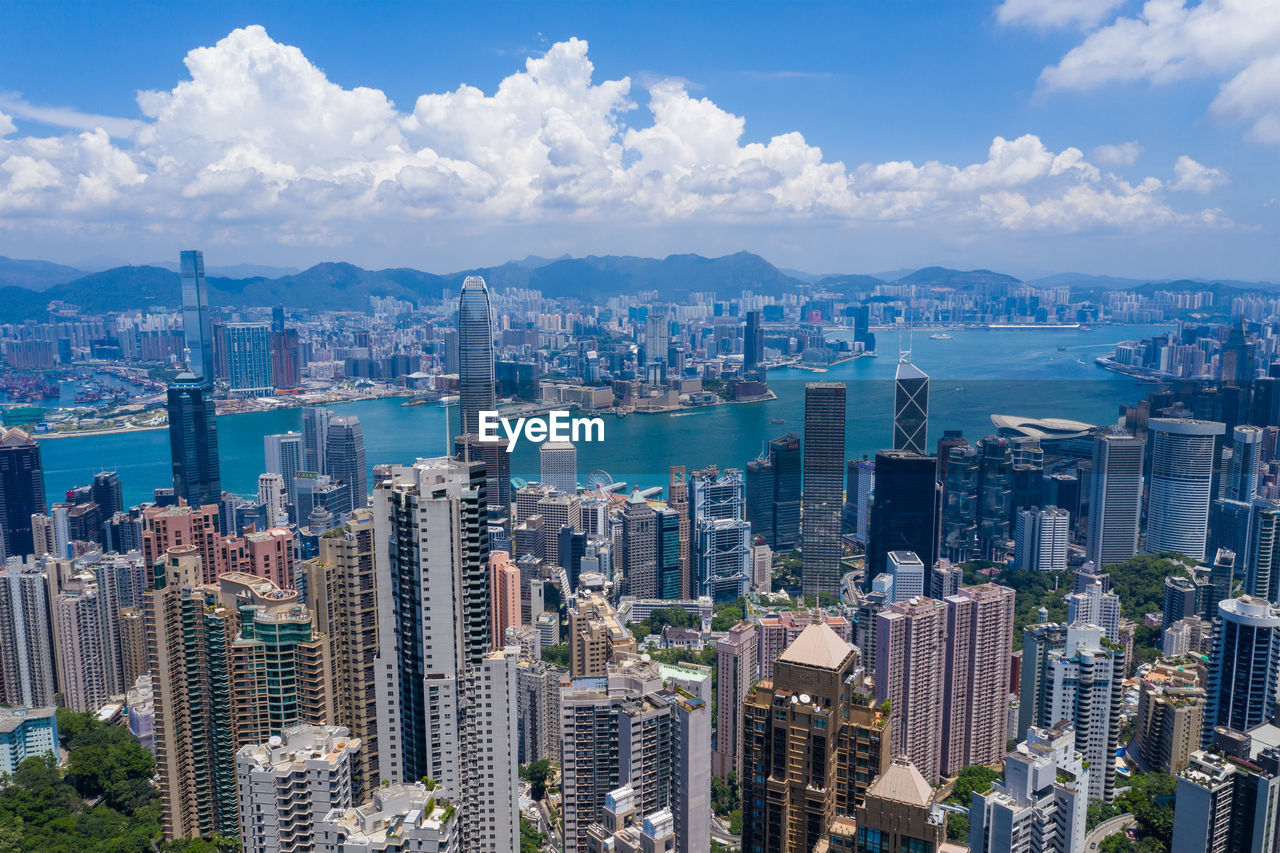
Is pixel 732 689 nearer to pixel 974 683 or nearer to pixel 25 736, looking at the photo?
pixel 974 683

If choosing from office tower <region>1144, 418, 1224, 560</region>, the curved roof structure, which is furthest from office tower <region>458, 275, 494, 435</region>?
office tower <region>1144, 418, 1224, 560</region>

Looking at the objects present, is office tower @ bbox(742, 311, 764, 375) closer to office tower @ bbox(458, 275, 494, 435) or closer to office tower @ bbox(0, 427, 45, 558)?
office tower @ bbox(458, 275, 494, 435)

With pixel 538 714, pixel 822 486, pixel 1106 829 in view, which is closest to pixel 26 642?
pixel 538 714

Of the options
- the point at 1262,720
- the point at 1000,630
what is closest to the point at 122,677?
the point at 1000,630

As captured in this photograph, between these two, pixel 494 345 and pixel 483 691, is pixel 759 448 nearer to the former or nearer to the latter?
pixel 494 345

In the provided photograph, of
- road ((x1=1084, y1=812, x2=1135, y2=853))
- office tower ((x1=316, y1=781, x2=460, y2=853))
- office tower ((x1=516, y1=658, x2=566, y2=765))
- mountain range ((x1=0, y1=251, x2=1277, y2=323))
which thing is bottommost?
road ((x1=1084, y1=812, x2=1135, y2=853))

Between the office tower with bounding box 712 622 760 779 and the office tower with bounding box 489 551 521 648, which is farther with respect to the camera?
the office tower with bounding box 489 551 521 648

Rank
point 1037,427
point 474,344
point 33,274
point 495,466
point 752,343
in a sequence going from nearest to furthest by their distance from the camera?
point 495,466
point 1037,427
point 474,344
point 33,274
point 752,343
